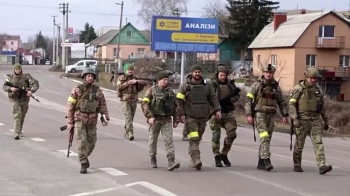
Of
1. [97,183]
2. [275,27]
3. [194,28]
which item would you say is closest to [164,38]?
[194,28]

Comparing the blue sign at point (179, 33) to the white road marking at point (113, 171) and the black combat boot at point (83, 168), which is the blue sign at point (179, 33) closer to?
the white road marking at point (113, 171)

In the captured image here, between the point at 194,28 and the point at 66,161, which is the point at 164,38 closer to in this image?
the point at 194,28

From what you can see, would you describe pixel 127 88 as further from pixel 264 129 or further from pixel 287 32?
pixel 287 32

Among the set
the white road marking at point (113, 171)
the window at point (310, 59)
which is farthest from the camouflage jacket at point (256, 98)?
the window at point (310, 59)

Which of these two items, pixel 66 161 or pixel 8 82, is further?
pixel 8 82

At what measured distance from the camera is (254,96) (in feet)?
37.0

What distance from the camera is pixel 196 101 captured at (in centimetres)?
1105

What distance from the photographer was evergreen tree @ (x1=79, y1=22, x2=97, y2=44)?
140 meters

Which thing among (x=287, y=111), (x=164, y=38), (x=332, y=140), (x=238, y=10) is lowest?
(x=332, y=140)

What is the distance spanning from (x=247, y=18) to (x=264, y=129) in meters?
67.9

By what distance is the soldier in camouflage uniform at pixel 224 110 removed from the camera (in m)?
11.6

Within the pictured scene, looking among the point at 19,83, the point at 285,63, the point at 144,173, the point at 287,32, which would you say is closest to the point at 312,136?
the point at 144,173

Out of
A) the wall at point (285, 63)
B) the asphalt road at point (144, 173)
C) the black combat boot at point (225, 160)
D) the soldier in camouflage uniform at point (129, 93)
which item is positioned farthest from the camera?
the wall at point (285, 63)

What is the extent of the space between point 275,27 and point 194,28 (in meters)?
32.4
